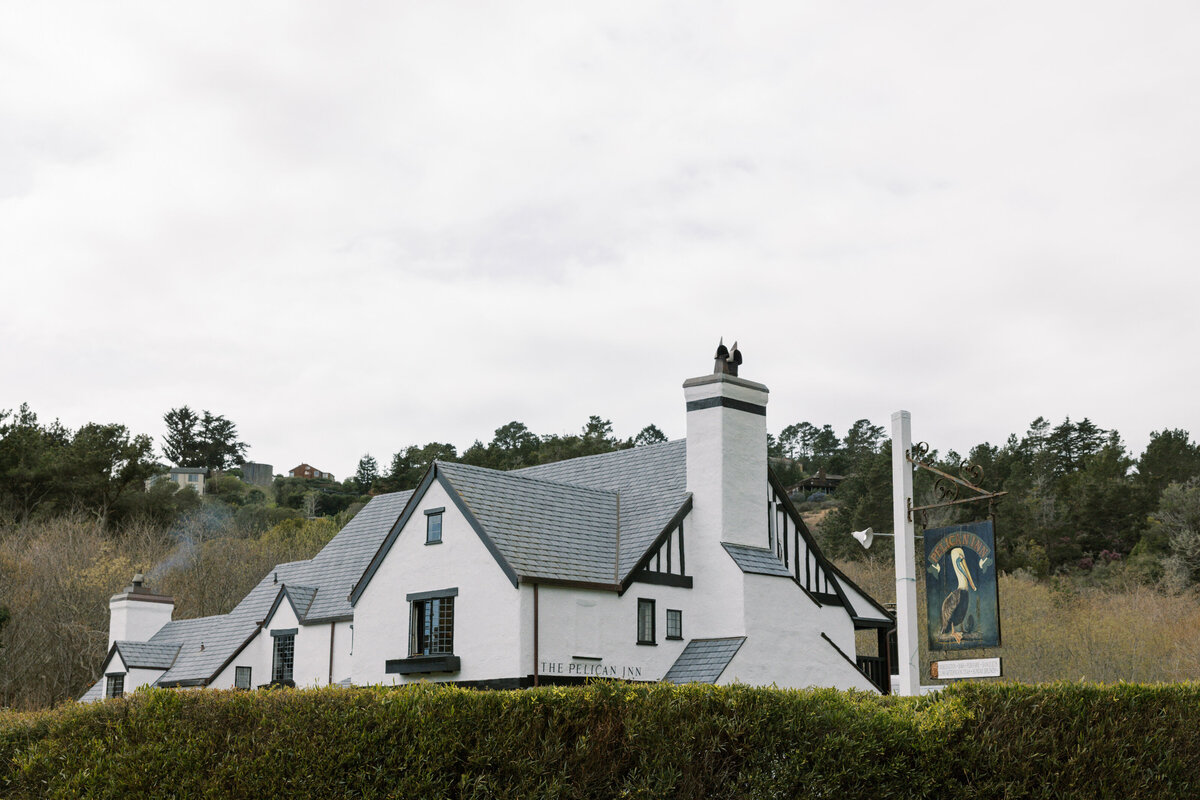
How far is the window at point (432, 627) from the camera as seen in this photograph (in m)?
26.1

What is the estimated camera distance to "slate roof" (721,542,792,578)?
89.9 feet

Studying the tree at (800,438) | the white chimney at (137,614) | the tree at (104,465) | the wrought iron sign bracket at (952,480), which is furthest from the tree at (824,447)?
the wrought iron sign bracket at (952,480)

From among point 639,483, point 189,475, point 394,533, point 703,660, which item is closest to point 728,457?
point 639,483

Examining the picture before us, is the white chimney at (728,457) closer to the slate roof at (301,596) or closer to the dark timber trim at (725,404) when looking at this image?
the dark timber trim at (725,404)

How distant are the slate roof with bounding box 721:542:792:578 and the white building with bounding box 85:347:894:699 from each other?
4 centimetres

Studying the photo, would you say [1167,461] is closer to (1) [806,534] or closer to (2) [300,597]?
(1) [806,534]

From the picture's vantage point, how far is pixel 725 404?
28.5 m

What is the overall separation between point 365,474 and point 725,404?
84.4 m

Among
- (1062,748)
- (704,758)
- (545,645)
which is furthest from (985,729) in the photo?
(545,645)

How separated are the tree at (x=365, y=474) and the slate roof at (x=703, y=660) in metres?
81.9

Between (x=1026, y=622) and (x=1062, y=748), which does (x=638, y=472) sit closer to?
(x=1062, y=748)

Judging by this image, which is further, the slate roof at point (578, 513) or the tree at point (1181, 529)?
the tree at point (1181, 529)

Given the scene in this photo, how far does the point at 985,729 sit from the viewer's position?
13562 millimetres

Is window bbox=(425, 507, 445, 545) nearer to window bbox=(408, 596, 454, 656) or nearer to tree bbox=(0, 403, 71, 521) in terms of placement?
window bbox=(408, 596, 454, 656)
